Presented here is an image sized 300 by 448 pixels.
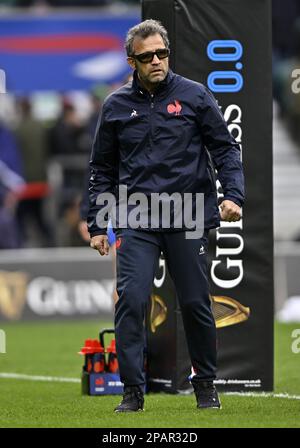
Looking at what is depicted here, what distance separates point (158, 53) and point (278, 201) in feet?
44.2

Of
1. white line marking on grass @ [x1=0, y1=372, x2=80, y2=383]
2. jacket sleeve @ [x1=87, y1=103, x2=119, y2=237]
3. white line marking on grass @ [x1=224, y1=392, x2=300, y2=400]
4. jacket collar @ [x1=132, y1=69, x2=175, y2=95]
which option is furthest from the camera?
white line marking on grass @ [x1=0, y1=372, x2=80, y2=383]

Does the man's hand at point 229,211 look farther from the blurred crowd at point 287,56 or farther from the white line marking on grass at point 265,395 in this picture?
the blurred crowd at point 287,56

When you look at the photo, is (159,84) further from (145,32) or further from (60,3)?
(60,3)

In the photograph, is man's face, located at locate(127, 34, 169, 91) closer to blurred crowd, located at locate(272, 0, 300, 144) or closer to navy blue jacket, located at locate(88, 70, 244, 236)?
navy blue jacket, located at locate(88, 70, 244, 236)

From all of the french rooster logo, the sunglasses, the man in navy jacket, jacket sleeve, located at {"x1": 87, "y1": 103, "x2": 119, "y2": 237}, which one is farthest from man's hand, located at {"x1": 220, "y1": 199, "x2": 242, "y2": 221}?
the sunglasses

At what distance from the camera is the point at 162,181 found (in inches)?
322

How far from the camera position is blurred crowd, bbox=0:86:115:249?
20.1 meters

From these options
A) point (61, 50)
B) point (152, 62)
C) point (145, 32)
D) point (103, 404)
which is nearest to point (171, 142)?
point (152, 62)

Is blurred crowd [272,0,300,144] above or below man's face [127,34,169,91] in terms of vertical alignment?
above

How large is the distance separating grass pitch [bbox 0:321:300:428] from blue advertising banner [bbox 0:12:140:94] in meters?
7.51

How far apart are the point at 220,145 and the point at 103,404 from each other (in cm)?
199

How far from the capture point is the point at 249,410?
8.36 m

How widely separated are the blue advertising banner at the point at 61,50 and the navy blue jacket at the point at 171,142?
12345 mm

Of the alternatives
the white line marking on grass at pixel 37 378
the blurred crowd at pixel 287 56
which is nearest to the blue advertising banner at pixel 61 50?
the blurred crowd at pixel 287 56
